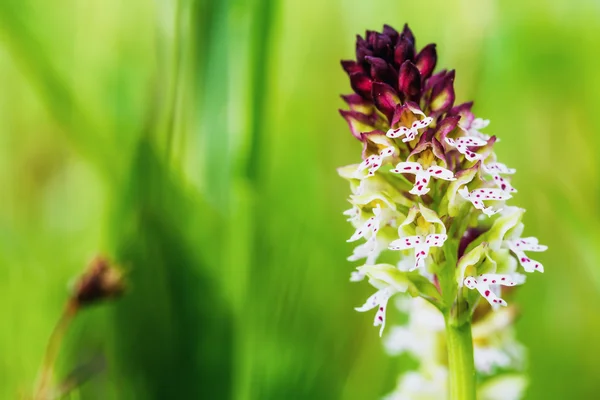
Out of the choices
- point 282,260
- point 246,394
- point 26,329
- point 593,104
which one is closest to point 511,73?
point 593,104

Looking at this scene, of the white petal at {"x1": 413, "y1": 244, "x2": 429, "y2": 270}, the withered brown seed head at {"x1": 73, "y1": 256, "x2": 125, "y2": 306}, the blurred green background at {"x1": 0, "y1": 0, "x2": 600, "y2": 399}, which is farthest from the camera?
the blurred green background at {"x1": 0, "y1": 0, "x2": 600, "y2": 399}

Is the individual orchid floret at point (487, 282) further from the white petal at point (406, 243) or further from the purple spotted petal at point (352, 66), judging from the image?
the purple spotted petal at point (352, 66)

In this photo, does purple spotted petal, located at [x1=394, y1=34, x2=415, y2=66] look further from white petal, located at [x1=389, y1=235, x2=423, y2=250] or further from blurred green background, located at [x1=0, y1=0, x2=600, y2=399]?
blurred green background, located at [x1=0, y1=0, x2=600, y2=399]

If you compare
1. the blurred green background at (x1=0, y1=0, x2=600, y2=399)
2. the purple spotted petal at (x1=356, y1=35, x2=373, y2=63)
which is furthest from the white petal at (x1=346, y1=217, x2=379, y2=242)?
the blurred green background at (x1=0, y1=0, x2=600, y2=399)

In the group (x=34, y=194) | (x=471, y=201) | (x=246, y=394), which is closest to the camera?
(x=471, y=201)

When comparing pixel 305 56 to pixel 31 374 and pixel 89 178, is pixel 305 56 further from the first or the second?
pixel 31 374

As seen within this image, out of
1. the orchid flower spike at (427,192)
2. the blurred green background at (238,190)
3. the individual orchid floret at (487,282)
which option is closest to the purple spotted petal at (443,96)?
the orchid flower spike at (427,192)
